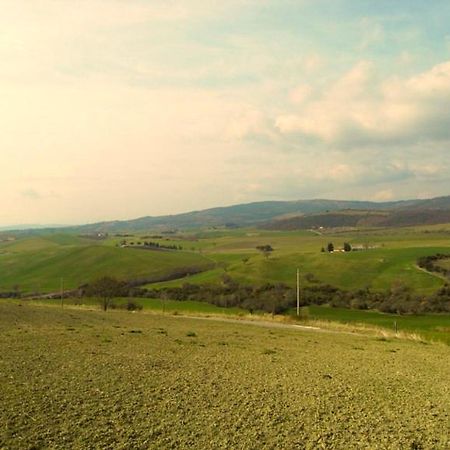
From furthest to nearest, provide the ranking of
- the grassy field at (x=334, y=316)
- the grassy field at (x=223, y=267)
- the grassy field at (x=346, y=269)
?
1. the grassy field at (x=223, y=267)
2. the grassy field at (x=346, y=269)
3. the grassy field at (x=334, y=316)

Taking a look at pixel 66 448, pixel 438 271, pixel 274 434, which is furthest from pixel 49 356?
pixel 438 271

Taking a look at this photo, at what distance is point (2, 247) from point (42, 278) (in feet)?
270

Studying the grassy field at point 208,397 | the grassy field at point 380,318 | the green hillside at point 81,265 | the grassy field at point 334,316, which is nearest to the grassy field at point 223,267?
the green hillside at point 81,265

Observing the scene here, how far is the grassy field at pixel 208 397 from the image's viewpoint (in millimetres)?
11062

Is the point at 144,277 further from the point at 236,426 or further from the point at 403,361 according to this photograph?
the point at 236,426

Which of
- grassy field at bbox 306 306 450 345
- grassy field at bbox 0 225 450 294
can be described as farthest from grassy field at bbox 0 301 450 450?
grassy field at bbox 0 225 450 294

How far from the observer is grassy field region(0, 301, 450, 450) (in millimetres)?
11062

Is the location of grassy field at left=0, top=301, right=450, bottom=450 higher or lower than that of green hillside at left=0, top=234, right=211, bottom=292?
higher

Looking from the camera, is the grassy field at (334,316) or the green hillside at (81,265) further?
the green hillside at (81,265)

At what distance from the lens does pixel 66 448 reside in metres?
10.0

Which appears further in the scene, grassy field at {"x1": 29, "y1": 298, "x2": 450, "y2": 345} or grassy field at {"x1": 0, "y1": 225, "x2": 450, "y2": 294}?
grassy field at {"x1": 0, "y1": 225, "x2": 450, "y2": 294}

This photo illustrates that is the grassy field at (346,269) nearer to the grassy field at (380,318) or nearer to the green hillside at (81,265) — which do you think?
the green hillside at (81,265)

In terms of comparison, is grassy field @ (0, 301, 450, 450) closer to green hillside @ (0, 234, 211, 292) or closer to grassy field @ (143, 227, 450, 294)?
grassy field @ (143, 227, 450, 294)

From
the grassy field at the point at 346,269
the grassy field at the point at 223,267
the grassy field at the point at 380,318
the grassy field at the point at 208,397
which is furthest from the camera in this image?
the grassy field at the point at 223,267
